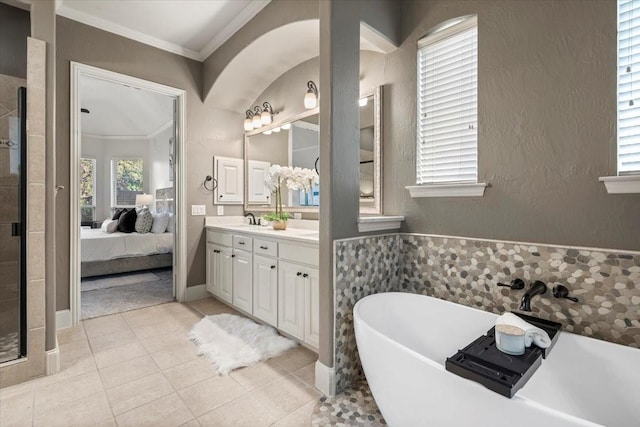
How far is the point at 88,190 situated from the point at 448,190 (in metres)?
7.89

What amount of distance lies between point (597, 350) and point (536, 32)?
165 cm

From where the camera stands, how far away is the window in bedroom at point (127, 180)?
7.04 meters

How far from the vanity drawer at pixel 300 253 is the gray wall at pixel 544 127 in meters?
0.83

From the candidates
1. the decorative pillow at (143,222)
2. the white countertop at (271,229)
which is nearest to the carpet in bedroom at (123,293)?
the decorative pillow at (143,222)

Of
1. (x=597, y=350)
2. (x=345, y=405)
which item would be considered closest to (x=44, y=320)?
(x=345, y=405)

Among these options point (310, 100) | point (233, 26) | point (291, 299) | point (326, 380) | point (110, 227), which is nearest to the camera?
point (326, 380)

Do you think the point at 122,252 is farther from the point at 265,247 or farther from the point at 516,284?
the point at 516,284

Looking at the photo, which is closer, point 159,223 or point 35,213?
point 35,213

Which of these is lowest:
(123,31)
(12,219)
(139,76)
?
(12,219)

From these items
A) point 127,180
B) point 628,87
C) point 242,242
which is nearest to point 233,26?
point 242,242

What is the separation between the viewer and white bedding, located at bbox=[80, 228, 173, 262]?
13.8 ft

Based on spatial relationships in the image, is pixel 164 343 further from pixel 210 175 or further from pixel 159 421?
pixel 210 175

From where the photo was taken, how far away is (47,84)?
190cm

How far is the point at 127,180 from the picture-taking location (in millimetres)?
7094
